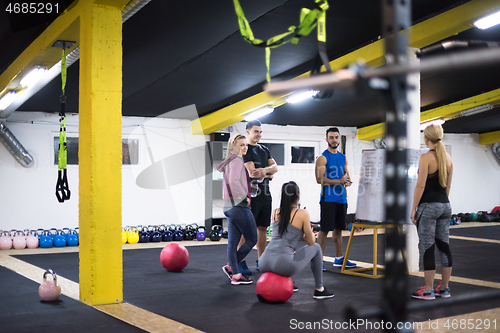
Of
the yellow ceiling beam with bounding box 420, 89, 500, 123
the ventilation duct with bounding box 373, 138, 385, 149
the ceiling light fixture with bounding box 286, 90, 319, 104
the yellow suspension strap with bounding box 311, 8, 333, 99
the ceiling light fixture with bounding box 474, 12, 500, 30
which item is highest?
the ceiling light fixture with bounding box 474, 12, 500, 30

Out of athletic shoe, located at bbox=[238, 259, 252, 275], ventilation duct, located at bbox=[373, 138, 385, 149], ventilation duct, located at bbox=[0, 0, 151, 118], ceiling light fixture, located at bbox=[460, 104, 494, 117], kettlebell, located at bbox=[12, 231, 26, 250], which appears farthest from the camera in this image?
ventilation duct, located at bbox=[373, 138, 385, 149]

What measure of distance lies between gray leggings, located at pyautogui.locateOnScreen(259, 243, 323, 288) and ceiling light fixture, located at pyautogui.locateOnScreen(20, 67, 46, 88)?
379 centimetres

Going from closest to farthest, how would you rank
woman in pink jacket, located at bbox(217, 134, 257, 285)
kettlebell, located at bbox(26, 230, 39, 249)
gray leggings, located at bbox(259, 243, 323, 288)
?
gray leggings, located at bbox(259, 243, 323, 288) → woman in pink jacket, located at bbox(217, 134, 257, 285) → kettlebell, located at bbox(26, 230, 39, 249)

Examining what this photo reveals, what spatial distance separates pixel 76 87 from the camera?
6.98 m

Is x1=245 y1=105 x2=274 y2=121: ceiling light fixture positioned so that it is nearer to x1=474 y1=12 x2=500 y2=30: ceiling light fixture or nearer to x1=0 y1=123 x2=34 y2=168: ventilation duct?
x1=474 y1=12 x2=500 y2=30: ceiling light fixture

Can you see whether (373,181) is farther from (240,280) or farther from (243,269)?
(240,280)

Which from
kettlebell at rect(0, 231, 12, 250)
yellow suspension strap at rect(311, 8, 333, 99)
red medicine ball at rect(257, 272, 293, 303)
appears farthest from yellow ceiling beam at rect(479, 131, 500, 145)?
yellow suspension strap at rect(311, 8, 333, 99)

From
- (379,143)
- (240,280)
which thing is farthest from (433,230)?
(379,143)

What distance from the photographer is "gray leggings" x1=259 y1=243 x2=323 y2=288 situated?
11.7 feet

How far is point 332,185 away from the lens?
4938 mm

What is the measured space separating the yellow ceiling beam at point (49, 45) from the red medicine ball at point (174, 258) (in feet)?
8.11

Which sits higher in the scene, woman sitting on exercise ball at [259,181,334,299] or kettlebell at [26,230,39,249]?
woman sitting on exercise ball at [259,181,334,299]

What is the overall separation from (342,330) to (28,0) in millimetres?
4083

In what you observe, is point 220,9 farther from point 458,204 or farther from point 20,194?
Result: point 458,204
